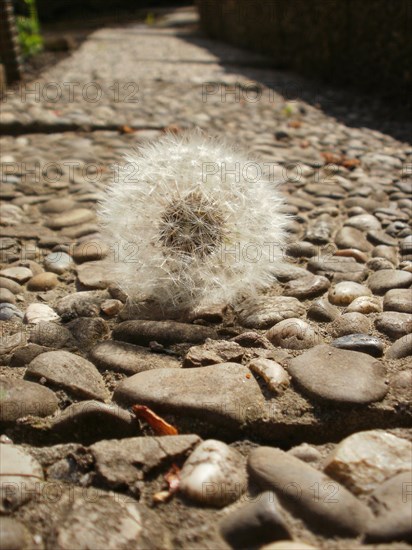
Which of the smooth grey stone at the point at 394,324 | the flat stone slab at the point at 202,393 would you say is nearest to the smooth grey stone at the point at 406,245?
the smooth grey stone at the point at 394,324

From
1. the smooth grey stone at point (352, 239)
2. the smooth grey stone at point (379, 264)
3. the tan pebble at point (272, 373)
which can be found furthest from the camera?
the smooth grey stone at point (352, 239)

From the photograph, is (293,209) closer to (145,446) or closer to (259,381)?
(259,381)

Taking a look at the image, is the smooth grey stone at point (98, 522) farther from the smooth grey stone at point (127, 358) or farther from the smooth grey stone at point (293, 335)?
the smooth grey stone at point (293, 335)

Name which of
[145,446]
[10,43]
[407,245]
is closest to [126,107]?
[10,43]

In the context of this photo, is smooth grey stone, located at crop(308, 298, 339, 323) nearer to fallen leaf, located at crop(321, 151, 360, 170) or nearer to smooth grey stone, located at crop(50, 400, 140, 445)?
smooth grey stone, located at crop(50, 400, 140, 445)

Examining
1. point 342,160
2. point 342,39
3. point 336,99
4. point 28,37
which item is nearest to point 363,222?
point 342,160

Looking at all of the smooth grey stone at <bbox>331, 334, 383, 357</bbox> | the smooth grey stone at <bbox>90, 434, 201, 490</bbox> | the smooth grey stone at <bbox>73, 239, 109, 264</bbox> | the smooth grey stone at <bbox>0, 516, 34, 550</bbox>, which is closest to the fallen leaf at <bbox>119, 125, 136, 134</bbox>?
the smooth grey stone at <bbox>73, 239, 109, 264</bbox>
